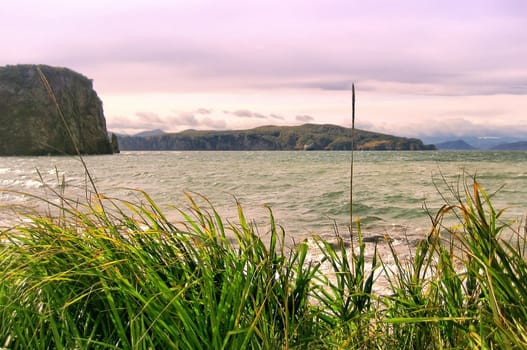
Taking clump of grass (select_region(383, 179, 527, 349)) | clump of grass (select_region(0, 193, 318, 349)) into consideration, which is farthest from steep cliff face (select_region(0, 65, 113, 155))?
clump of grass (select_region(383, 179, 527, 349))

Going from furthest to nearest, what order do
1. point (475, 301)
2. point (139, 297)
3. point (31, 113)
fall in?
point (31, 113)
point (475, 301)
point (139, 297)

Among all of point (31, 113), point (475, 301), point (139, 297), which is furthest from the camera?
point (31, 113)

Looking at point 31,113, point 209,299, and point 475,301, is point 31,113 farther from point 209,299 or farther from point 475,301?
point 475,301

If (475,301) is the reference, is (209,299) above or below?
above

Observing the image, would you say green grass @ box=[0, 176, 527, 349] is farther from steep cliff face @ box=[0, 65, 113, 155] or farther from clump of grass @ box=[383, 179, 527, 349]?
steep cliff face @ box=[0, 65, 113, 155]

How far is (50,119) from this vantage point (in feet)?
405

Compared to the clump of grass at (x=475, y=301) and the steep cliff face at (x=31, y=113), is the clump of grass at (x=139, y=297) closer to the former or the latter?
the clump of grass at (x=475, y=301)

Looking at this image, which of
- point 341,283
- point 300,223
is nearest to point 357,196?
point 300,223

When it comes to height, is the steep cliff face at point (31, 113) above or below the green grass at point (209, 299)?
above

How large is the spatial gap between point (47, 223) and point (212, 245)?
111 centimetres

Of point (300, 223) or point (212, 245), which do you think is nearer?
point (212, 245)

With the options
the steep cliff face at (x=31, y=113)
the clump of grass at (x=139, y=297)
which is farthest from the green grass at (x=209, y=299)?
the steep cliff face at (x=31, y=113)

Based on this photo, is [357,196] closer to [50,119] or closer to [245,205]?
[245,205]

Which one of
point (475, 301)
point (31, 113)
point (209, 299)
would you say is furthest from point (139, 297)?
point (31, 113)
